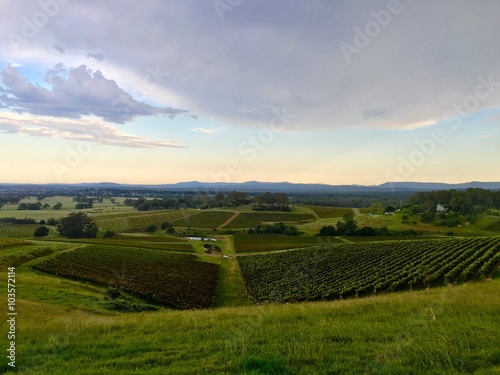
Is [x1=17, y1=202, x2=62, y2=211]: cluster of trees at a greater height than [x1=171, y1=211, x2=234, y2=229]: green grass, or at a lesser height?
greater

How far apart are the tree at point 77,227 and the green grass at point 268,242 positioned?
119 ft

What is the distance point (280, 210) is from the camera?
13125 centimetres

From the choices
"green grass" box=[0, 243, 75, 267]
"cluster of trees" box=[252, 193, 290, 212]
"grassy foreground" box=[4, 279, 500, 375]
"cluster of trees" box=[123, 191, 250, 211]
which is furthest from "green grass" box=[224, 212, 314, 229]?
"grassy foreground" box=[4, 279, 500, 375]

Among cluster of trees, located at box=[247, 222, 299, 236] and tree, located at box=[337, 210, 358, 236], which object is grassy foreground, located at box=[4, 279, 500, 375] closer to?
tree, located at box=[337, 210, 358, 236]

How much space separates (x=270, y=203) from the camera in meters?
137

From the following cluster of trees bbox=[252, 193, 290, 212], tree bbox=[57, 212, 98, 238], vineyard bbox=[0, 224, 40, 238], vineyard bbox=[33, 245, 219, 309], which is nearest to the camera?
vineyard bbox=[33, 245, 219, 309]

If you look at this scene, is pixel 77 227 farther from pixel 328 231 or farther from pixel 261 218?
pixel 328 231

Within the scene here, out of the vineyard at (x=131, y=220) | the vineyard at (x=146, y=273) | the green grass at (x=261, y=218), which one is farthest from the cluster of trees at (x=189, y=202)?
the vineyard at (x=146, y=273)

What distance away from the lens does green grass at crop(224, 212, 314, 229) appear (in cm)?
10281

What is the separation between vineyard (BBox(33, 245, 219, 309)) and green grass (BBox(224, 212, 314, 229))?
1943 inches

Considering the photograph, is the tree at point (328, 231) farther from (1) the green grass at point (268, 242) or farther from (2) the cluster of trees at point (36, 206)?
(2) the cluster of trees at point (36, 206)

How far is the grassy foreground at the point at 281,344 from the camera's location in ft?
15.7

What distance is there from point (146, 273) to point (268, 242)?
38233 mm

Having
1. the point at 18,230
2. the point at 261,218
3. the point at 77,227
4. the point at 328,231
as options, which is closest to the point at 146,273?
the point at 77,227
